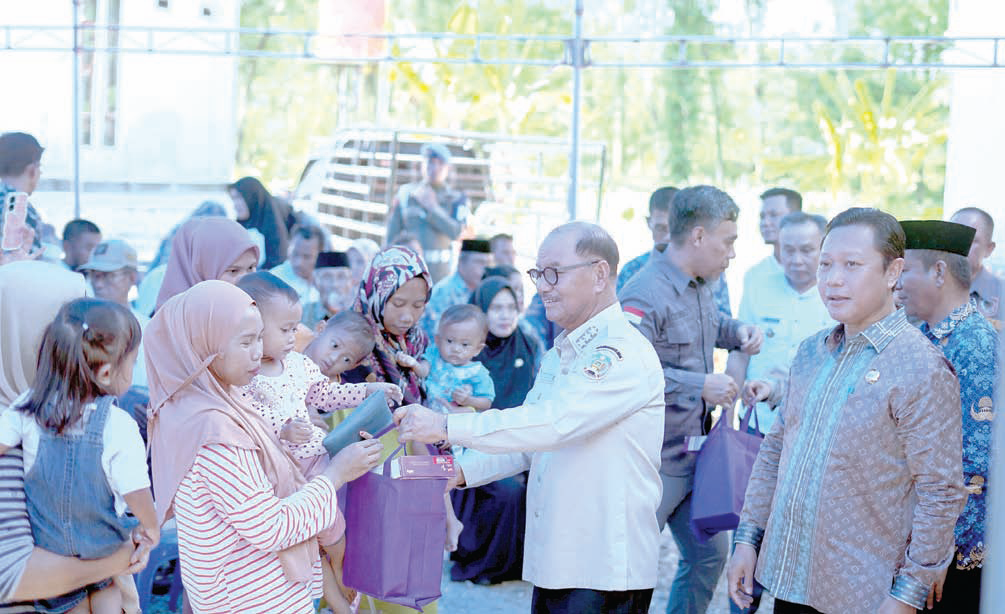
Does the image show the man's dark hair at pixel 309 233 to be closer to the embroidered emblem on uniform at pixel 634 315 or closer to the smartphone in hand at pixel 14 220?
the smartphone in hand at pixel 14 220

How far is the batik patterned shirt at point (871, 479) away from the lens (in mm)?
2844

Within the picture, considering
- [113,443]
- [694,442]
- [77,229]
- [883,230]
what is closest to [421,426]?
[113,443]

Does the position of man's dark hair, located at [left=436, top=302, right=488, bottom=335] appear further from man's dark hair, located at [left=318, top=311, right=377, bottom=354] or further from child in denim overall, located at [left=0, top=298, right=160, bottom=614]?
child in denim overall, located at [left=0, top=298, right=160, bottom=614]

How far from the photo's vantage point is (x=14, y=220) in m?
5.25

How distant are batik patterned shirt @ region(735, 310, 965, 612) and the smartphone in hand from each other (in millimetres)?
3770

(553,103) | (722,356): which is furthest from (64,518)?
(553,103)

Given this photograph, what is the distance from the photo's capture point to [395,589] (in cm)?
322

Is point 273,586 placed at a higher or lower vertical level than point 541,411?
lower

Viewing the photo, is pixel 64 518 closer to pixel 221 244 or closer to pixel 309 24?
pixel 221 244

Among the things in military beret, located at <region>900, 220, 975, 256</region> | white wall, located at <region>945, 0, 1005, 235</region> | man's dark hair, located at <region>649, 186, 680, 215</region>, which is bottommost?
military beret, located at <region>900, 220, 975, 256</region>

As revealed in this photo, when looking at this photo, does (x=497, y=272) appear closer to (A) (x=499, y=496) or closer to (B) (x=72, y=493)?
(A) (x=499, y=496)

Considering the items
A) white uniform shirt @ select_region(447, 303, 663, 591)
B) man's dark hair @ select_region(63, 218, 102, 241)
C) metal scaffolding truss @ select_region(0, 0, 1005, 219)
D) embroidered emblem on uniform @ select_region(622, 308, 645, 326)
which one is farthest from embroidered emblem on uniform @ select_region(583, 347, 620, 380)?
metal scaffolding truss @ select_region(0, 0, 1005, 219)

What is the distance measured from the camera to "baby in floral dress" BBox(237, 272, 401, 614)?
3.39 meters

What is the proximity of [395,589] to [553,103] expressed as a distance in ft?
84.4
